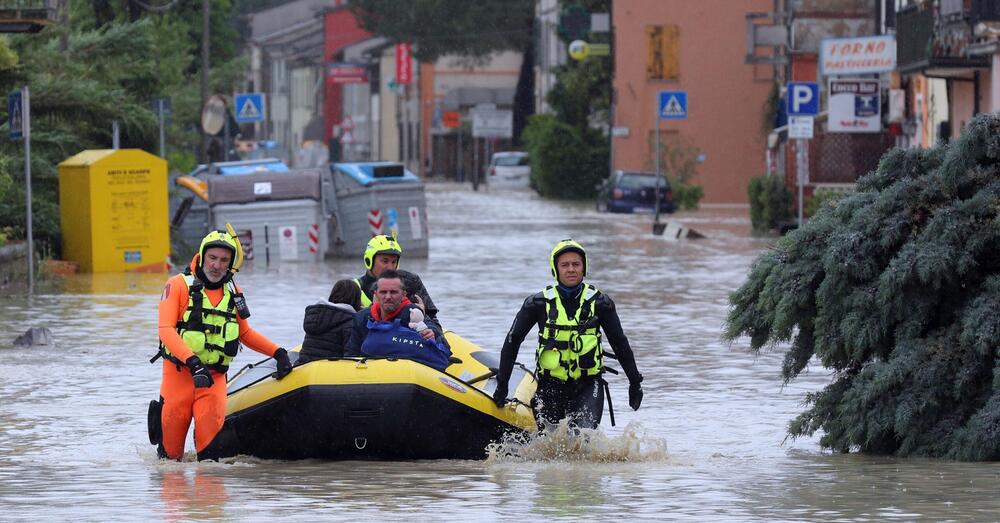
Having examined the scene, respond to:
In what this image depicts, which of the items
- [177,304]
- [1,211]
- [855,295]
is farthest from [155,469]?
[1,211]

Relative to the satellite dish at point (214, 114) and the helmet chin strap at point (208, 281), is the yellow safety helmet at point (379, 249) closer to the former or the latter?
the helmet chin strap at point (208, 281)

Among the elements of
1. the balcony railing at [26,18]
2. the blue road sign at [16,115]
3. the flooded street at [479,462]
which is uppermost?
the balcony railing at [26,18]

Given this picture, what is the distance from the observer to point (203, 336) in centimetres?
1140

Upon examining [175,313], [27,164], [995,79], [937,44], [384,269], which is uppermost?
[937,44]

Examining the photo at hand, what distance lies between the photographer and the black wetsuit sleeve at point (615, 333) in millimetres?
11594

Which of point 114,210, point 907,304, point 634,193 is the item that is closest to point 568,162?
point 634,193

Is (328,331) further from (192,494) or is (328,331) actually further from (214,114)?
(214,114)

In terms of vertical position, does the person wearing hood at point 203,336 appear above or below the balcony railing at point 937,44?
below

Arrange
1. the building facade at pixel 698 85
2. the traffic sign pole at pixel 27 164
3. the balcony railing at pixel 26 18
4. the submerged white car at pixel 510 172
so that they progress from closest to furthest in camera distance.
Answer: the balcony railing at pixel 26 18, the traffic sign pole at pixel 27 164, the building facade at pixel 698 85, the submerged white car at pixel 510 172

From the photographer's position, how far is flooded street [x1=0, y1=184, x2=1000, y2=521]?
961 cm

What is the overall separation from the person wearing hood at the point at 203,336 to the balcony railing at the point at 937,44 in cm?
2489

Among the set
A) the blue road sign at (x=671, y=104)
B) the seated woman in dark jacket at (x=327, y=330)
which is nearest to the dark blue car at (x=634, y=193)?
the blue road sign at (x=671, y=104)

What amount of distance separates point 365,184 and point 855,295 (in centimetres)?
2259

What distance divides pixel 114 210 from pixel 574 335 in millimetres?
19747
